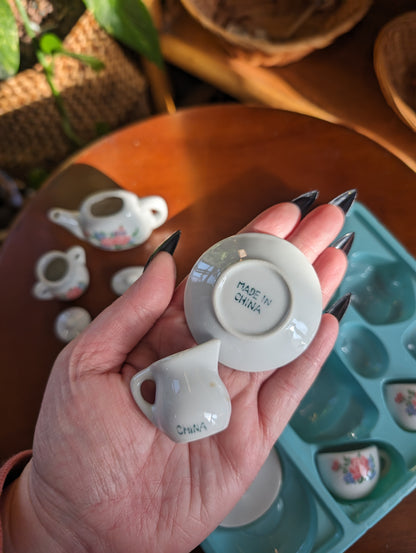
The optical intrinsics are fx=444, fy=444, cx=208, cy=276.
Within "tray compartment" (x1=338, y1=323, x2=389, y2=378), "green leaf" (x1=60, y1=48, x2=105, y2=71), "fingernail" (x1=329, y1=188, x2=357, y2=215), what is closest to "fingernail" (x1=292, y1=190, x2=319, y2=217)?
"fingernail" (x1=329, y1=188, x2=357, y2=215)

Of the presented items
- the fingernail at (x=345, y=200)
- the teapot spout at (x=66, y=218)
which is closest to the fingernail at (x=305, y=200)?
the fingernail at (x=345, y=200)

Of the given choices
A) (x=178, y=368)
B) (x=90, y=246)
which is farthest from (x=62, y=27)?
(x=178, y=368)

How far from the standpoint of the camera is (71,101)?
155 centimetres

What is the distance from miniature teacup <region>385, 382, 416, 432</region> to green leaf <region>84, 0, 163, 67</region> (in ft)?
3.58

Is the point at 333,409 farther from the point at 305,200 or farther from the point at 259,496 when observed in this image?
the point at 305,200

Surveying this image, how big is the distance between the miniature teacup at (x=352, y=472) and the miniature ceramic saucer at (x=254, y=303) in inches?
11.7

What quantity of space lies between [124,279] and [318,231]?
0.48 metres

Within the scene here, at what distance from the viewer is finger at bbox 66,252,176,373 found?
33.3 inches

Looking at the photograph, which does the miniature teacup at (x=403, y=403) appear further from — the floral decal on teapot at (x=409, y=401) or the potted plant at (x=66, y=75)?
the potted plant at (x=66, y=75)

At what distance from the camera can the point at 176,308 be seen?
37.5 inches

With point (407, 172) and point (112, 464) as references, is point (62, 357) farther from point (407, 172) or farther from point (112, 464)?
point (407, 172)

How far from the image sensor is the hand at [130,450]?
0.81 meters

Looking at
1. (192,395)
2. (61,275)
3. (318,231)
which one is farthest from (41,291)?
(318,231)

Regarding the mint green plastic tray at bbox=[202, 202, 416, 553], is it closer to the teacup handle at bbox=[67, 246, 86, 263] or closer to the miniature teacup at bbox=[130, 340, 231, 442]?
the miniature teacup at bbox=[130, 340, 231, 442]
